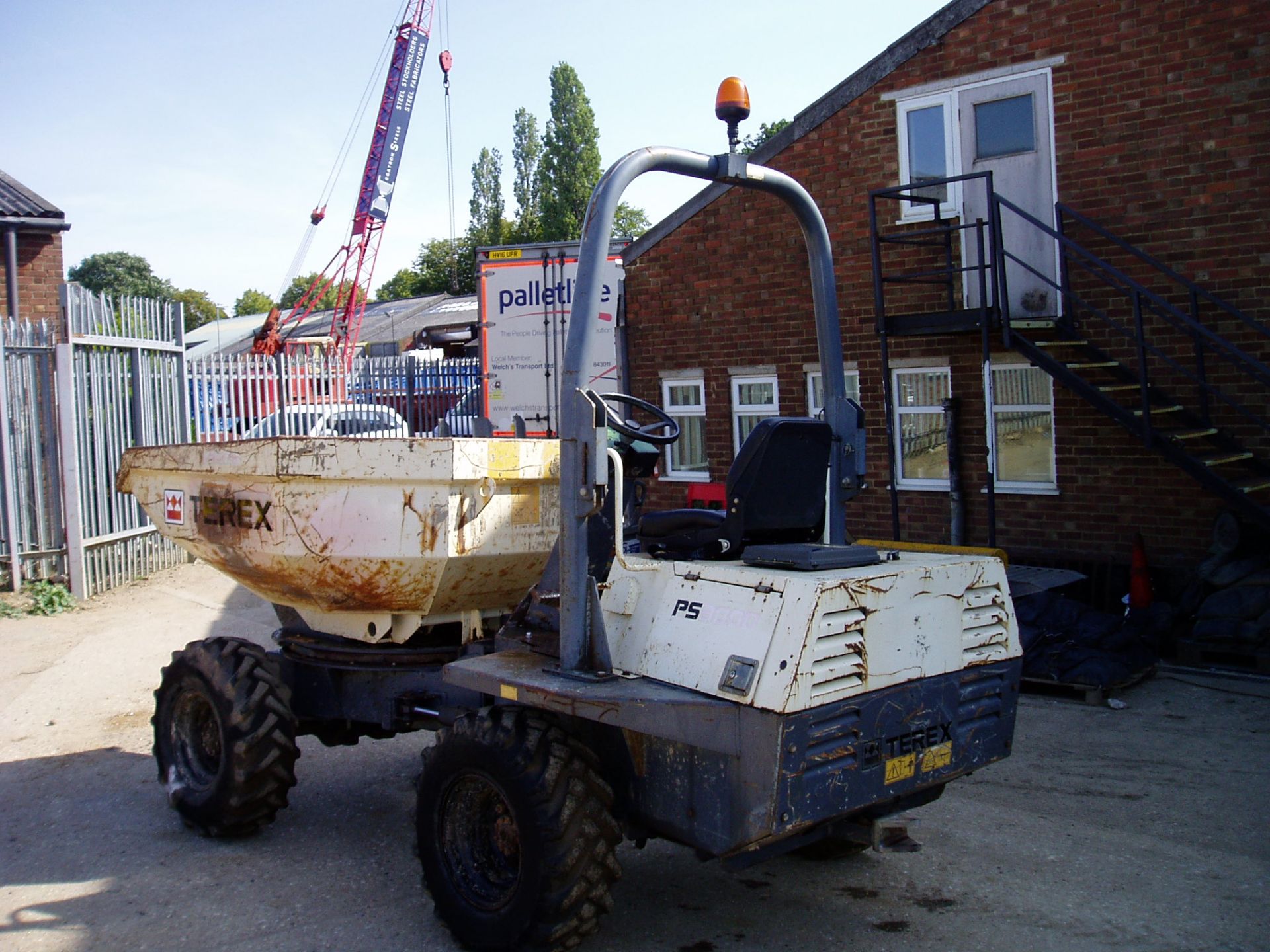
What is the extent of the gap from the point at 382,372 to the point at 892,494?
10.8 m

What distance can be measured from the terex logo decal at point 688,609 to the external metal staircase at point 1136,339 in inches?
234

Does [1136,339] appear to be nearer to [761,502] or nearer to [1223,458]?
[1223,458]

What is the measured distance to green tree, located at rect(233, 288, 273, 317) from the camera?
87250 mm

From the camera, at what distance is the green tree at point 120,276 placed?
67438mm

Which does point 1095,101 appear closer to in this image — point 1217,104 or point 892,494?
point 1217,104

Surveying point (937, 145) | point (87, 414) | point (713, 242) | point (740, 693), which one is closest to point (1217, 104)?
point (937, 145)

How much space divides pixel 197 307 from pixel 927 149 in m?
71.8

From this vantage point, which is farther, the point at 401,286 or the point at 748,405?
the point at 401,286

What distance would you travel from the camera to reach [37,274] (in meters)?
18.7

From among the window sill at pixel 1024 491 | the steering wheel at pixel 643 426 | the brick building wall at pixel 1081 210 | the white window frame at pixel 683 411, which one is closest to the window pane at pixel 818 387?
the brick building wall at pixel 1081 210

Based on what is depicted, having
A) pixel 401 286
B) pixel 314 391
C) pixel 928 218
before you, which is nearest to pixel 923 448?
pixel 928 218

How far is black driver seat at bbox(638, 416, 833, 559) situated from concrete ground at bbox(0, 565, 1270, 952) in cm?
152

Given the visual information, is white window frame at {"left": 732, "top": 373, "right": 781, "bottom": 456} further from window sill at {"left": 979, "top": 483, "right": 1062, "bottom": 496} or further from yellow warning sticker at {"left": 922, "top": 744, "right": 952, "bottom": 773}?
yellow warning sticker at {"left": 922, "top": 744, "right": 952, "bottom": 773}

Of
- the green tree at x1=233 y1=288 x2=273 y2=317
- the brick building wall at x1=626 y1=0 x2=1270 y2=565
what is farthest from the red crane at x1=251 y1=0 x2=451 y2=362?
the green tree at x1=233 y1=288 x2=273 y2=317
